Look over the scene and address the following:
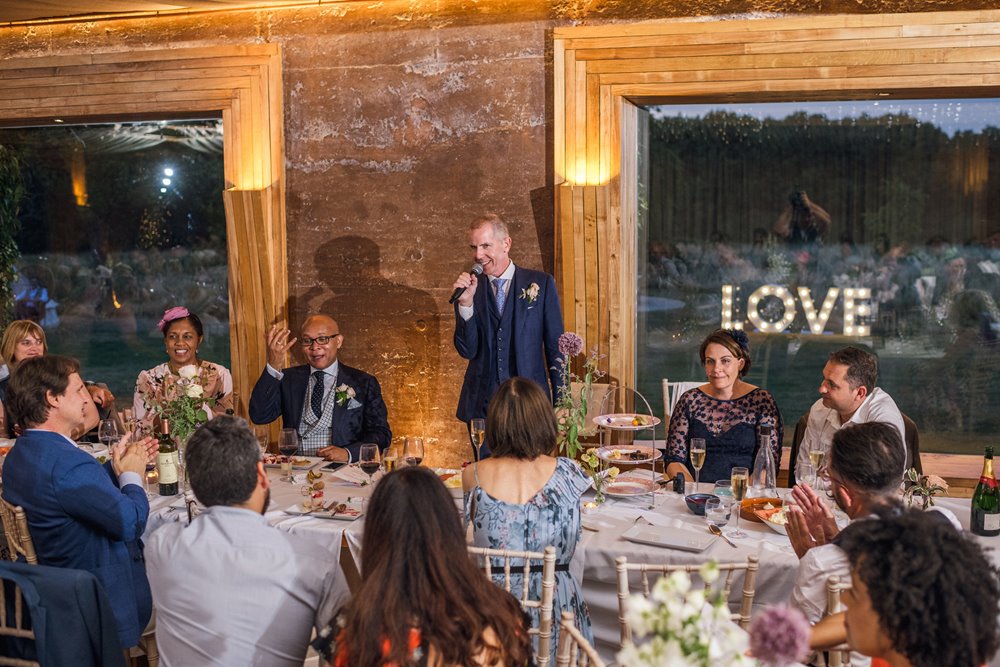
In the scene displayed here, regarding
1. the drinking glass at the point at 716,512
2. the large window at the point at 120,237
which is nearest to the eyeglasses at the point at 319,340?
the drinking glass at the point at 716,512

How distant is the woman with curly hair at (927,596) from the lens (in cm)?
149

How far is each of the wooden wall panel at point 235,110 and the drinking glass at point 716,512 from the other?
3.52m

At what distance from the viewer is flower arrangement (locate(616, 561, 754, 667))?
4.25ft

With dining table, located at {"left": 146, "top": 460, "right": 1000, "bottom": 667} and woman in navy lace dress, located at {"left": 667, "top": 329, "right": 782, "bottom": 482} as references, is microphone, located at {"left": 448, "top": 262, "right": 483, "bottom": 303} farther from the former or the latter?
dining table, located at {"left": 146, "top": 460, "right": 1000, "bottom": 667}

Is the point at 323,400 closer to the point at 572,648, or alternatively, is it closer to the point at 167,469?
the point at 167,469

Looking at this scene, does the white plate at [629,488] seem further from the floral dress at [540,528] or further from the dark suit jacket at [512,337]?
the dark suit jacket at [512,337]

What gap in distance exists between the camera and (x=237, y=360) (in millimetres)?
6051

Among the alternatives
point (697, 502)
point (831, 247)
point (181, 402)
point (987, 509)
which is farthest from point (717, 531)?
point (831, 247)

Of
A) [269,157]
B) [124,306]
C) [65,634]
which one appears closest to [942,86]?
[269,157]

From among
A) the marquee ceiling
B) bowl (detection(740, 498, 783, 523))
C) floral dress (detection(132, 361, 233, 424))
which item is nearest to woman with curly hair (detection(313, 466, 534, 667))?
bowl (detection(740, 498, 783, 523))

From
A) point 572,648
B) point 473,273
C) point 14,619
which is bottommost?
point 14,619

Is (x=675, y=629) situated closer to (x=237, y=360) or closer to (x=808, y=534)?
(x=808, y=534)

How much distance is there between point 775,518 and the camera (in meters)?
3.12

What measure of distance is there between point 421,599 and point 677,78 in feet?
13.6
